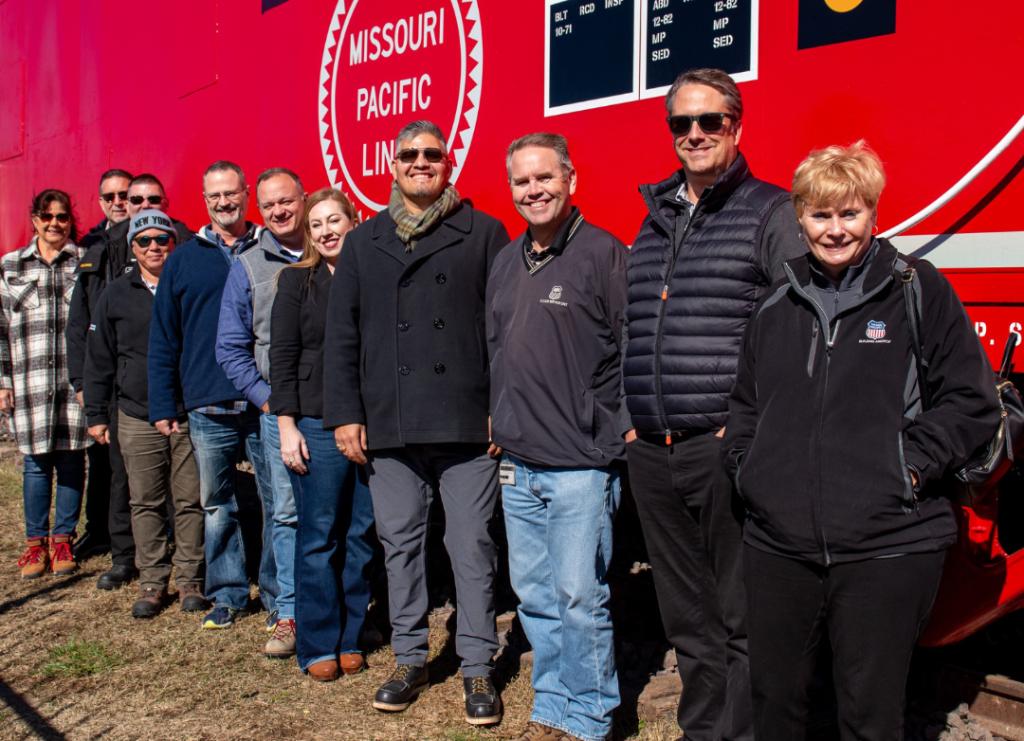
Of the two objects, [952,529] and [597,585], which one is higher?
[952,529]

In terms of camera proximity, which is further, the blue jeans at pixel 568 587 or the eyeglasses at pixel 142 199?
the eyeglasses at pixel 142 199

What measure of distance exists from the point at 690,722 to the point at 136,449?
2610 millimetres

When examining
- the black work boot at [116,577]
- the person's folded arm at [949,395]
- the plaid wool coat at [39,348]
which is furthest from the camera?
the plaid wool coat at [39,348]

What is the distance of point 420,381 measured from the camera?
123 inches

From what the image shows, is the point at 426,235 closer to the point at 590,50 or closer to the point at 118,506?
the point at 590,50

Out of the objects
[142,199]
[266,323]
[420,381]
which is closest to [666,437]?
[420,381]

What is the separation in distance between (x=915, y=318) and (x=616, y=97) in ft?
4.44

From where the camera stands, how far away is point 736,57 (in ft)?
8.96

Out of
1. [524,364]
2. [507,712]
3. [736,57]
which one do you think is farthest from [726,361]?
[507,712]

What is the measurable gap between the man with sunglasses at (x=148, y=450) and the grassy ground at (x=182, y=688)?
140 millimetres

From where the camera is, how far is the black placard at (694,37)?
8.91 ft

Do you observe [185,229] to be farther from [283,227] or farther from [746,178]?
[746,178]

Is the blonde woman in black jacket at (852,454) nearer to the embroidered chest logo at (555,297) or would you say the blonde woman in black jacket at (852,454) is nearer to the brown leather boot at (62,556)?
the embroidered chest logo at (555,297)

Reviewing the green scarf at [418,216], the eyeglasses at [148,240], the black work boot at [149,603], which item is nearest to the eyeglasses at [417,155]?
the green scarf at [418,216]
